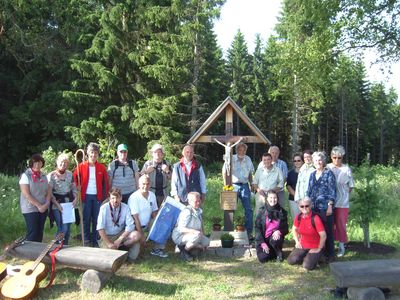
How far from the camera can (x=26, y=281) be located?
5.31 meters

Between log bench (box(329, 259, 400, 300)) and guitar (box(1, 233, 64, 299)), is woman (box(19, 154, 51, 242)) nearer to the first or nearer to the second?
guitar (box(1, 233, 64, 299))

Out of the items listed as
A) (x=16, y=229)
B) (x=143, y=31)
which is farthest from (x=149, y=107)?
(x=16, y=229)

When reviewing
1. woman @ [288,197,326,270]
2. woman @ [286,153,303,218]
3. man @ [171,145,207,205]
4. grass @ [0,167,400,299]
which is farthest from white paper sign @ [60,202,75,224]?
woman @ [286,153,303,218]

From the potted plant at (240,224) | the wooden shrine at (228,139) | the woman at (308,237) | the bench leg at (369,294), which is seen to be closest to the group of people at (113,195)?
the wooden shrine at (228,139)

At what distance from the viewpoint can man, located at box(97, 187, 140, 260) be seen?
6.59m

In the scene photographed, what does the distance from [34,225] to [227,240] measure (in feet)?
10.2

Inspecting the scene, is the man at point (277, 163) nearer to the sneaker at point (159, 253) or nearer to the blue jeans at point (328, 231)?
the blue jeans at point (328, 231)

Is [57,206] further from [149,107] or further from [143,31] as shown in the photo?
[143,31]

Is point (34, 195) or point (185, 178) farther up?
point (185, 178)

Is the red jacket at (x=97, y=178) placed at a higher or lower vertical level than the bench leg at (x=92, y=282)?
higher

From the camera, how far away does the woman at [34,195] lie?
6434 millimetres

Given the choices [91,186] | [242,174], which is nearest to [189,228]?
[242,174]

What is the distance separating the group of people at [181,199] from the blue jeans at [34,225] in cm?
1

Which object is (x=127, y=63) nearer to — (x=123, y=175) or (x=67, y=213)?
(x=123, y=175)
